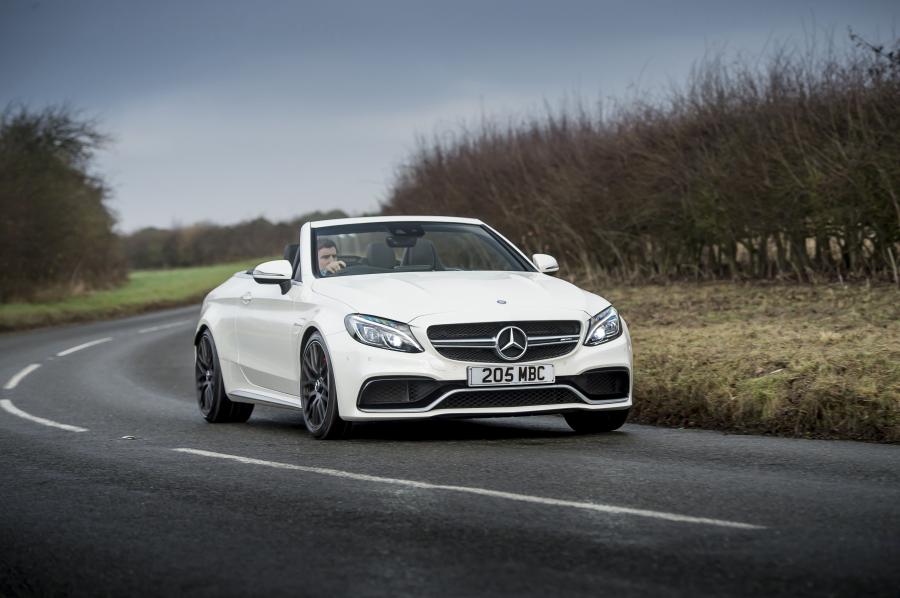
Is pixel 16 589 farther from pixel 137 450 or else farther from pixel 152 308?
pixel 152 308

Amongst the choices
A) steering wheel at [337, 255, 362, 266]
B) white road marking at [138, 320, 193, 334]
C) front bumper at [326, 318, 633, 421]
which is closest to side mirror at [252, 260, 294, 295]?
steering wheel at [337, 255, 362, 266]

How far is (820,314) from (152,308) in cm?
2994

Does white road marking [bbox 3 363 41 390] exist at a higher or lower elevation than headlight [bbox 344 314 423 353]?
lower

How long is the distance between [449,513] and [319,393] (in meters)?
3.16

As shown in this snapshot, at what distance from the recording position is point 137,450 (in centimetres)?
953

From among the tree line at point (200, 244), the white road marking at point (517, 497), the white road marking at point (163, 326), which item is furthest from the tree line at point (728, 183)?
the tree line at point (200, 244)

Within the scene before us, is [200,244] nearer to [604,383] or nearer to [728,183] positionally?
[728,183]

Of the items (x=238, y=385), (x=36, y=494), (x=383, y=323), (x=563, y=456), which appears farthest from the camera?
(x=238, y=385)

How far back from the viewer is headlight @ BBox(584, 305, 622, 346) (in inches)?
364

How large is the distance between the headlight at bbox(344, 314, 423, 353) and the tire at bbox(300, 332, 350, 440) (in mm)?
306

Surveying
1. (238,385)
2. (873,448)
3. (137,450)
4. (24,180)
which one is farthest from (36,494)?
(24,180)

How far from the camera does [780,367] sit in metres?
11.1

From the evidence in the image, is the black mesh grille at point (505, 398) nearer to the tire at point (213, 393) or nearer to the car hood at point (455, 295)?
the car hood at point (455, 295)

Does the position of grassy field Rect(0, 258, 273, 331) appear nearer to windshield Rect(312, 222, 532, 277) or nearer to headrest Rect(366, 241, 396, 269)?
windshield Rect(312, 222, 532, 277)
